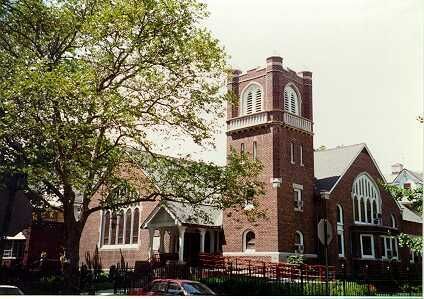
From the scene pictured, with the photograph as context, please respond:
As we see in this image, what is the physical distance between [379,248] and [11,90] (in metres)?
20.9

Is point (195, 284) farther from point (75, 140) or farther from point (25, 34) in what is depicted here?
point (25, 34)

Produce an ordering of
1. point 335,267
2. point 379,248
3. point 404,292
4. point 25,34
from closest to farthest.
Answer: point 25,34
point 404,292
point 335,267
point 379,248

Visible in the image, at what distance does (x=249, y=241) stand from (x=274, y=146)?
4.17 metres

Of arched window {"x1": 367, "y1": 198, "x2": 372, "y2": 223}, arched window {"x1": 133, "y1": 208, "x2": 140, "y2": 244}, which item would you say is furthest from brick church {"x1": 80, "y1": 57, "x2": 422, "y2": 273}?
arched window {"x1": 367, "y1": 198, "x2": 372, "y2": 223}

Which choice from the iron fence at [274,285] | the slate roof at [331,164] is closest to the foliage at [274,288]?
the iron fence at [274,285]

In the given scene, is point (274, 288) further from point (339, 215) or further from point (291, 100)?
point (339, 215)

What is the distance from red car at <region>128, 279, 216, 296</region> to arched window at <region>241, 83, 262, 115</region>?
36.7 feet

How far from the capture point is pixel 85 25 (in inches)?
447

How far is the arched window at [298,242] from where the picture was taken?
20734 millimetres

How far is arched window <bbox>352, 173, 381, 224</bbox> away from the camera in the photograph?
24797mm

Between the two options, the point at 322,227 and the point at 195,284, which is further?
the point at 195,284

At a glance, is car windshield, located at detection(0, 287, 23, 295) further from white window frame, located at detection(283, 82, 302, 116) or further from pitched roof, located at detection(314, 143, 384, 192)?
pitched roof, located at detection(314, 143, 384, 192)

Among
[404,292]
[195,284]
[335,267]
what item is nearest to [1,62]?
[195,284]

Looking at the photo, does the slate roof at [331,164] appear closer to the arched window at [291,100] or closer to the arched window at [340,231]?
the arched window at [340,231]
